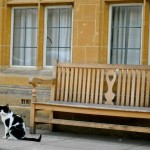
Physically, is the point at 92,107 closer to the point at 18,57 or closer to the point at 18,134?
the point at 18,134

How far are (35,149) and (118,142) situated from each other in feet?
5.42

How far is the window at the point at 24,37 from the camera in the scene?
35.3ft

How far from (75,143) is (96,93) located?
1335 millimetres

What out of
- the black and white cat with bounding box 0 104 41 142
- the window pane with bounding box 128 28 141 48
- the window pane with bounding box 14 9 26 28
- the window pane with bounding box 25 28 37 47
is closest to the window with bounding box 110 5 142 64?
the window pane with bounding box 128 28 141 48

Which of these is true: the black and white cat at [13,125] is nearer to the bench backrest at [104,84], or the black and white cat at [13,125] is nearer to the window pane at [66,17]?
the bench backrest at [104,84]

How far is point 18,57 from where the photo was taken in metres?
10.9

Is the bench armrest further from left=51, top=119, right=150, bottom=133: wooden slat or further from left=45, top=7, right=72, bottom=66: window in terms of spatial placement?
left=45, top=7, right=72, bottom=66: window

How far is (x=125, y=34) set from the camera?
32.0ft

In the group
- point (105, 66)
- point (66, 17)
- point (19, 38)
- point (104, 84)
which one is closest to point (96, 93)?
point (104, 84)

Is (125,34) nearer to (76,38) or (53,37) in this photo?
(76,38)

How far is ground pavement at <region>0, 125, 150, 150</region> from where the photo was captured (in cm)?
785

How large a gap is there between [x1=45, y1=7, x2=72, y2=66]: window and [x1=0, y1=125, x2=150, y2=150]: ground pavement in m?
1.83

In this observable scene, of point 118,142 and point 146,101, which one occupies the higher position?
point 146,101

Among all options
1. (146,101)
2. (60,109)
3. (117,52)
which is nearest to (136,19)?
(117,52)
